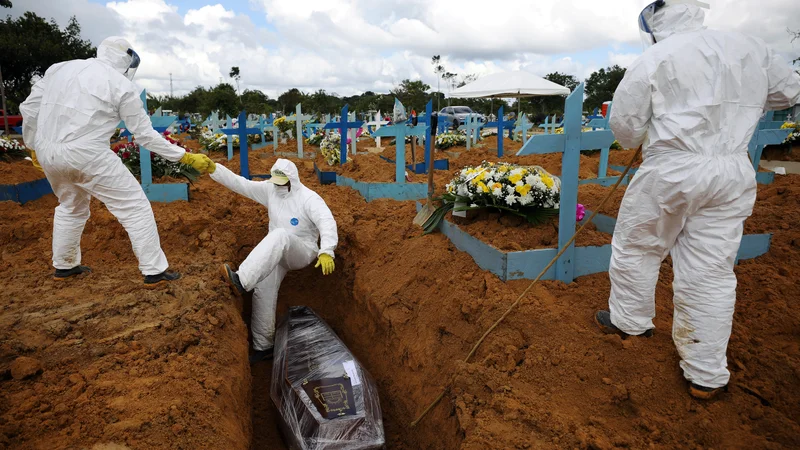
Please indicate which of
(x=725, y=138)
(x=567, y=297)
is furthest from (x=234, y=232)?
(x=725, y=138)

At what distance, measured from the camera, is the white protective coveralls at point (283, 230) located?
429cm

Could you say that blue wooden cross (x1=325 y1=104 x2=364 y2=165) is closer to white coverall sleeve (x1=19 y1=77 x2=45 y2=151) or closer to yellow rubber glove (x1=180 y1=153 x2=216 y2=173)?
yellow rubber glove (x1=180 y1=153 x2=216 y2=173)

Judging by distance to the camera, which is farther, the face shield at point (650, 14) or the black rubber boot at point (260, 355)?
the black rubber boot at point (260, 355)

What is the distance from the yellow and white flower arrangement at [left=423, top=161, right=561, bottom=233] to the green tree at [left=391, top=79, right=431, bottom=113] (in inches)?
1266

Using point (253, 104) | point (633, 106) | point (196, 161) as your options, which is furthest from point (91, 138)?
point (253, 104)

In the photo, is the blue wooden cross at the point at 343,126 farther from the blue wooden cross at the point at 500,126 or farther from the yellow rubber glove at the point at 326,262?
the yellow rubber glove at the point at 326,262

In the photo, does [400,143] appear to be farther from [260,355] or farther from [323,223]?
[260,355]

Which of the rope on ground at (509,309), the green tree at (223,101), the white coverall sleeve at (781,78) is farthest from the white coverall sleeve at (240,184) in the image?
the green tree at (223,101)

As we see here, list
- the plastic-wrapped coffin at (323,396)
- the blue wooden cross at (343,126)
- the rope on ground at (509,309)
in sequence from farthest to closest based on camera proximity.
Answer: the blue wooden cross at (343,126), the plastic-wrapped coffin at (323,396), the rope on ground at (509,309)

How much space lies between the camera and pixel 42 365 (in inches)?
109

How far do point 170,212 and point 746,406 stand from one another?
17.7ft

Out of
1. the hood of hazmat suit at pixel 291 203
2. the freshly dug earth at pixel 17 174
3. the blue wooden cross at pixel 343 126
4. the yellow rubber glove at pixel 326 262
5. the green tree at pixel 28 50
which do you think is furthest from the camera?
the green tree at pixel 28 50

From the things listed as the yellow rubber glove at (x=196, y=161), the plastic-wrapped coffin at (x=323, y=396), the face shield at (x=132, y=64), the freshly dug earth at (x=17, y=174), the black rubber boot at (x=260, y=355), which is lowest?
the black rubber boot at (x=260, y=355)

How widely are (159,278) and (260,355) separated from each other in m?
1.32
